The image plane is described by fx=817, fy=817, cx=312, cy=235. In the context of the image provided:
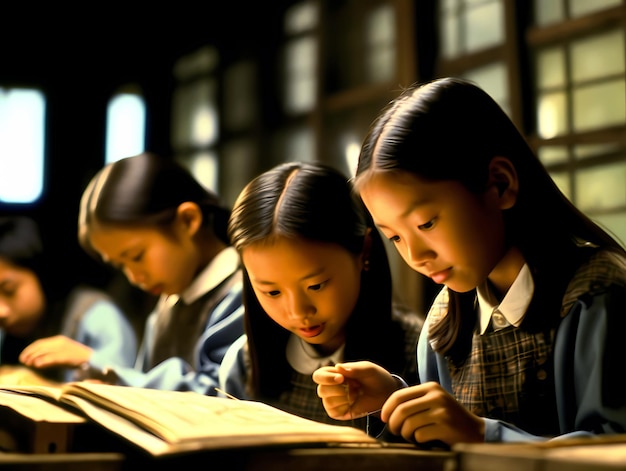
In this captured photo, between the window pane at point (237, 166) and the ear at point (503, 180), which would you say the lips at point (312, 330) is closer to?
the ear at point (503, 180)

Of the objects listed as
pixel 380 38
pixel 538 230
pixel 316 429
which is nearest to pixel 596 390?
pixel 538 230

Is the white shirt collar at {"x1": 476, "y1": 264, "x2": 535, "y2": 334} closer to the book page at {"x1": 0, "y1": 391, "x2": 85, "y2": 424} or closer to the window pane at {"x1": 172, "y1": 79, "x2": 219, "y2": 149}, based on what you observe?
the book page at {"x1": 0, "y1": 391, "x2": 85, "y2": 424}

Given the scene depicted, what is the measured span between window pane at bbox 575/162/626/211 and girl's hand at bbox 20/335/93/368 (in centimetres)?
137

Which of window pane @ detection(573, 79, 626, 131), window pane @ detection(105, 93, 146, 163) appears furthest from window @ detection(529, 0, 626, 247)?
window pane @ detection(105, 93, 146, 163)

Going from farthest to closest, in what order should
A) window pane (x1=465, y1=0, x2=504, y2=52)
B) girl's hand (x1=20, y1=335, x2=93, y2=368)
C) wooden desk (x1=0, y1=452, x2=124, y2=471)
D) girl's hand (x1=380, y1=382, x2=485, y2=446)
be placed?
window pane (x1=465, y1=0, x2=504, y2=52) → girl's hand (x1=20, y1=335, x2=93, y2=368) → girl's hand (x1=380, y1=382, x2=485, y2=446) → wooden desk (x1=0, y1=452, x2=124, y2=471)

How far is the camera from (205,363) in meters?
2.03

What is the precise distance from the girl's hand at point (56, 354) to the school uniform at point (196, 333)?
68 mm

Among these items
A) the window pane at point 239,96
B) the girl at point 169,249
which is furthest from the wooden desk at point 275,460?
the window pane at point 239,96

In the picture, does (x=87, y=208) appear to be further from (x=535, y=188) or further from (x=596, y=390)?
(x=596, y=390)

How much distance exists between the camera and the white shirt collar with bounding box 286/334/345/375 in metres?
1.62

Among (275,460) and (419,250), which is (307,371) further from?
(275,460)

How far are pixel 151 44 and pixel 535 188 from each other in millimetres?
2362

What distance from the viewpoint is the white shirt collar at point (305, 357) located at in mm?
1623

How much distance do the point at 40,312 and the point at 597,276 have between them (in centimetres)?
205
